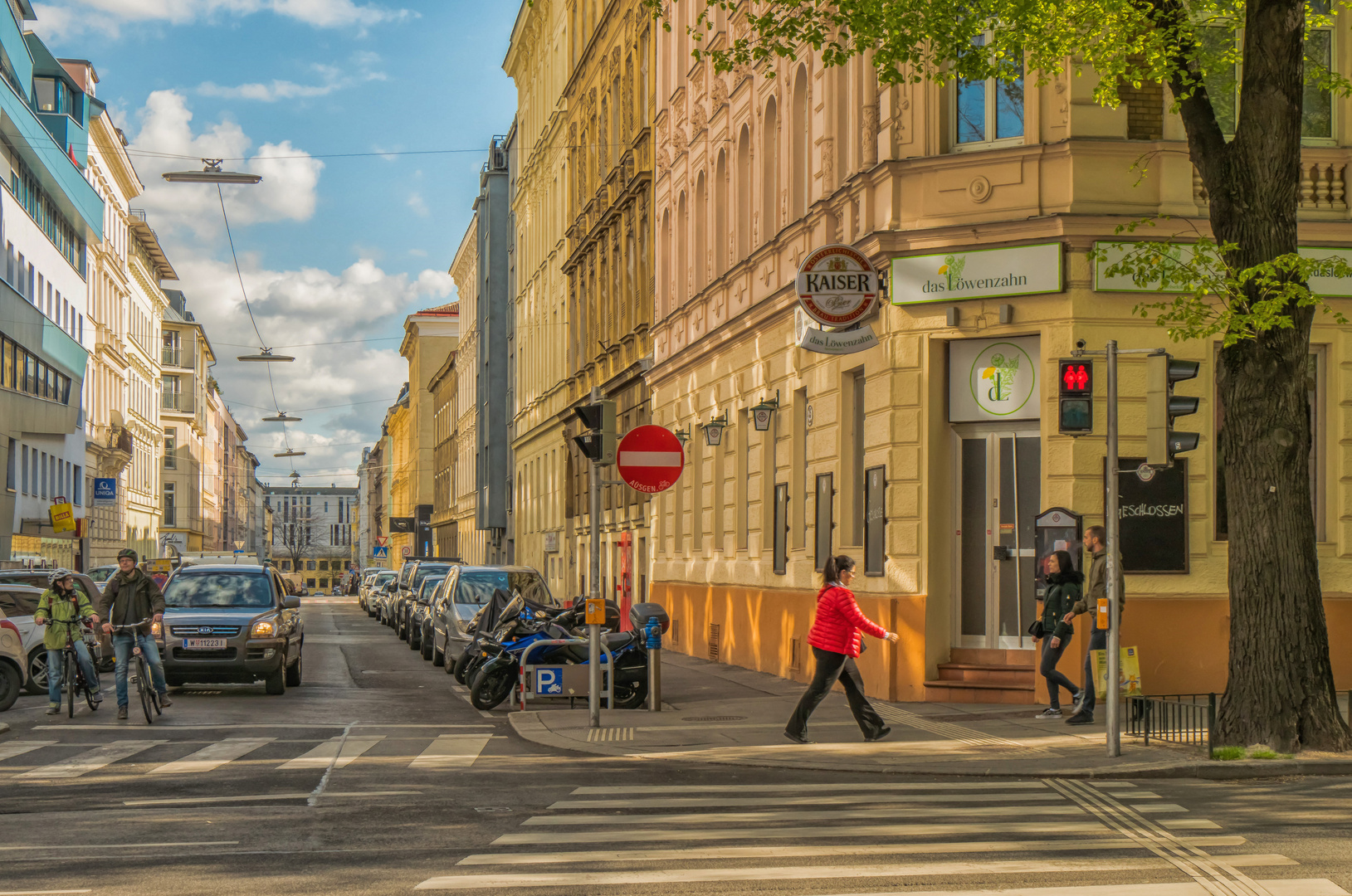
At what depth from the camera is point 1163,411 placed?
41.8ft

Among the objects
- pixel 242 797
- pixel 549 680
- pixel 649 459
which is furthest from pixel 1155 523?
pixel 242 797

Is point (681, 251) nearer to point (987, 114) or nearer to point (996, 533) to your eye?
point (987, 114)

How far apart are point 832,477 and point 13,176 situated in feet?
123

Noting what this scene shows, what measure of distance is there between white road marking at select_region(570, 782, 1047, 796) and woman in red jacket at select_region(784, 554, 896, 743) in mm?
2467

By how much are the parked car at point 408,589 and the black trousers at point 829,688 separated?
2142 cm

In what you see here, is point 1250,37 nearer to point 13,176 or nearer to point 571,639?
point 571,639

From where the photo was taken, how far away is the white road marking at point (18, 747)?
14.0 metres

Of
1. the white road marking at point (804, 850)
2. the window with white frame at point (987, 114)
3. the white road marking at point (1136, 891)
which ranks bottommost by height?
the white road marking at point (804, 850)

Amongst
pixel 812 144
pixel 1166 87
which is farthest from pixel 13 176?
pixel 1166 87

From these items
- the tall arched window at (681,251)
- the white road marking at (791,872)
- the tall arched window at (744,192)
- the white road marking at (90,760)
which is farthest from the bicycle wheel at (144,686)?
the tall arched window at (681,251)

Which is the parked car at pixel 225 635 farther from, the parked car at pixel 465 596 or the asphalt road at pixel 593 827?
the asphalt road at pixel 593 827

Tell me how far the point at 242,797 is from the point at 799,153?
1493 centimetres

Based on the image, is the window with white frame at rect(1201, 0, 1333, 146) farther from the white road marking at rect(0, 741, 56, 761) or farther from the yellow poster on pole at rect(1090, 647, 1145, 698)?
the white road marking at rect(0, 741, 56, 761)

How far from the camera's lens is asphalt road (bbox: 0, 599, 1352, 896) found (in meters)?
7.78
